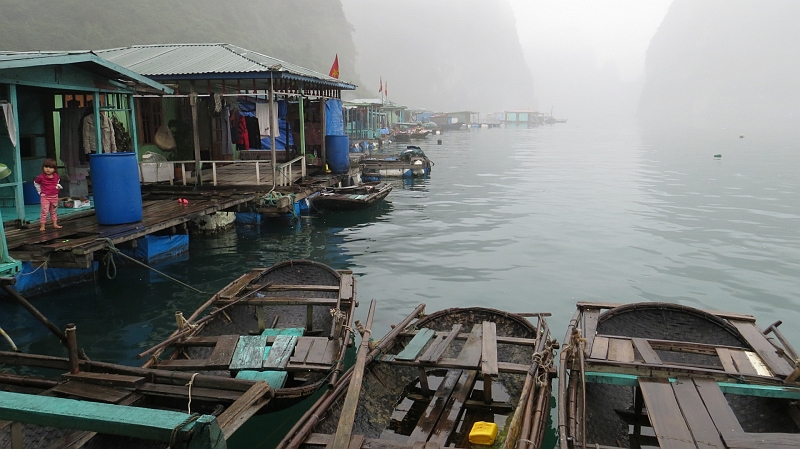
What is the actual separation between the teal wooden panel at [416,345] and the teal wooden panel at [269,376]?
1.31m

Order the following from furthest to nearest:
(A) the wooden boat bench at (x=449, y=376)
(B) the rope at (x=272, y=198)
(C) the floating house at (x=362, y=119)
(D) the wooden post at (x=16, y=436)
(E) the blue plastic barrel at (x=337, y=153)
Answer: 1. (C) the floating house at (x=362, y=119)
2. (E) the blue plastic barrel at (x=337, y=153)
3. (B) the rope at (x=272, y=198)
4. (A) the wooden boat bench at (x=449, y=376)
5. (D) the wooden post at (x=16, y=436)

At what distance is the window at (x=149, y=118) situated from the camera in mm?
18734

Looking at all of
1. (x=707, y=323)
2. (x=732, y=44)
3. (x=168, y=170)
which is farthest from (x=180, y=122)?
A: (x=732, y=44)

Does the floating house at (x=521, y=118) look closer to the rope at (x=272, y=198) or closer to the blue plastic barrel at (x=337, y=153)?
the blue plastic barrel at (x=337, y=153)

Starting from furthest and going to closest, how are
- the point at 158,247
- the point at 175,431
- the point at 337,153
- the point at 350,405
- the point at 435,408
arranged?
the point at 337,153
the point at 158,247
the point at 435,408
the point at 350,405
the point at 175,431

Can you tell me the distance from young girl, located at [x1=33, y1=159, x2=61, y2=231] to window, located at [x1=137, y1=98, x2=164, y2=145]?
7.89m

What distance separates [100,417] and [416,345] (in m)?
5.05

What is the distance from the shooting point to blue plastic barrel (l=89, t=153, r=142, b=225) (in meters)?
11.6

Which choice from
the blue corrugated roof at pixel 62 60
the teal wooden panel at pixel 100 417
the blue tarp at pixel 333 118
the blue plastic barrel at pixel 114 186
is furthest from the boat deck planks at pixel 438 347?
the blue tarp at pixel 333 118

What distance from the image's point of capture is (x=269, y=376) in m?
6.62

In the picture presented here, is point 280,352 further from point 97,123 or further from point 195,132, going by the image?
point 195,132

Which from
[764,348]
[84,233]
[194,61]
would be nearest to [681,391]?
[764,348]

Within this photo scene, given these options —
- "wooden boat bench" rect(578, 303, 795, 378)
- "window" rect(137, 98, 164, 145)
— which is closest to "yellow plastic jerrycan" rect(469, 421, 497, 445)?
"wooden boat bench" rect(578, 303, 795, 378)

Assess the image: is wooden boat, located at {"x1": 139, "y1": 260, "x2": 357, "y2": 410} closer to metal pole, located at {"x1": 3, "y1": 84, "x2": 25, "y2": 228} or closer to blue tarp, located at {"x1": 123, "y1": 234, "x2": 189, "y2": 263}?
blue tarp, located at {"x1": 123, "y1": 234, "x2": 189, "y2": 263}
